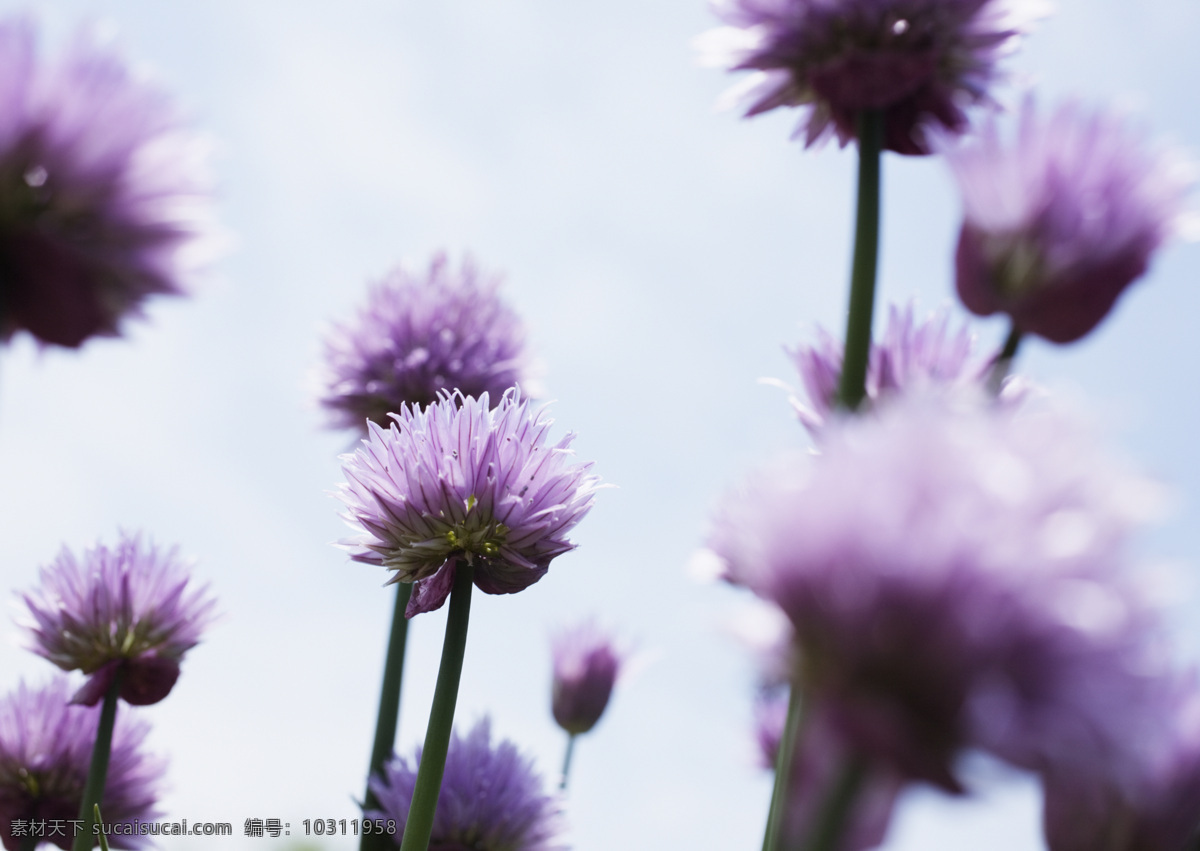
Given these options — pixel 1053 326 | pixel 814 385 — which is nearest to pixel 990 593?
pixel 1053 326

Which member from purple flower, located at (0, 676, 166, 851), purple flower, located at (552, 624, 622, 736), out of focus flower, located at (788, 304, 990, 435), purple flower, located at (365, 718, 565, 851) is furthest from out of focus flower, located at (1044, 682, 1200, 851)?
purple flower, located at (552, 624, 622, 736)

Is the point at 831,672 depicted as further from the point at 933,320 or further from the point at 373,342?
the point at 373,342

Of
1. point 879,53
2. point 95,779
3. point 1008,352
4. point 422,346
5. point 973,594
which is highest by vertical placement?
point 422,346

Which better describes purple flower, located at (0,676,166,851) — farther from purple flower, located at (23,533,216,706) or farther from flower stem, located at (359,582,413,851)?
flower stem, located at (359,582,413,851)

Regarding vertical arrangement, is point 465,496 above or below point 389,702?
above

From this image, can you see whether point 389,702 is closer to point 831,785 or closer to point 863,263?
point 863,263

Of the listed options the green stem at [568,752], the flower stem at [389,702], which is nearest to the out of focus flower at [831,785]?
the flower stem at [389,702]

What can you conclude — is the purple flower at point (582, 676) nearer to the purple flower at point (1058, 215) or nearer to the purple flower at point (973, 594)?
the purple flower at point (1058, 215)

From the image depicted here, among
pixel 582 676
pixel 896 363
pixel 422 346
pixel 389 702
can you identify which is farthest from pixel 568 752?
pixel 896 363
